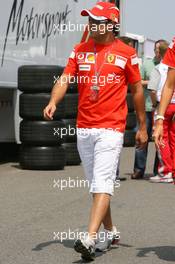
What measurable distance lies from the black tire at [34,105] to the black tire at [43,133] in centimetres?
11

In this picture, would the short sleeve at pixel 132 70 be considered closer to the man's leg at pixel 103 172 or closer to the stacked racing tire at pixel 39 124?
the man's leg at pixel 103 172

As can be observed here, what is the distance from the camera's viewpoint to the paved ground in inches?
241

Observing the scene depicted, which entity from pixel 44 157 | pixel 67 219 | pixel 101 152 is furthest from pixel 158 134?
pixel 44 157

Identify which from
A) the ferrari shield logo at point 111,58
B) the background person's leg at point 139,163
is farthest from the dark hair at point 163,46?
the ferrari shield logo at point 111,58

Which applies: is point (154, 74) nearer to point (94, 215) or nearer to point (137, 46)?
point (94, 215)

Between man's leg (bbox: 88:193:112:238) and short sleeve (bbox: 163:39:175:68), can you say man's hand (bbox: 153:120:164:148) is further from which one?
man's leg (bbox: 88:193:112:238)

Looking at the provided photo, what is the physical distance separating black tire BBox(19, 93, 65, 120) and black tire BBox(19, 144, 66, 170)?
17.1 inches

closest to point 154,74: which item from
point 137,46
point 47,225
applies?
point 47,225

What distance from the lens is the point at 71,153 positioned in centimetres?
1213

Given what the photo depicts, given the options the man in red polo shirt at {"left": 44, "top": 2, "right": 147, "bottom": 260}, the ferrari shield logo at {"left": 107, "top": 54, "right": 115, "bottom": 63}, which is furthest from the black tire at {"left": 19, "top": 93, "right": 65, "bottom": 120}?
the ferrari shield logo at {"left": 107, "top": 54, "right": 115, "bottom": 63}

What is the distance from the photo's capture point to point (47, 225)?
24.0 ft

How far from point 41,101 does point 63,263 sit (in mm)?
5783

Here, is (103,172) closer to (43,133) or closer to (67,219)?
(67,219)

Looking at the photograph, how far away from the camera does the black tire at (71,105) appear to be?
39.1 ft
